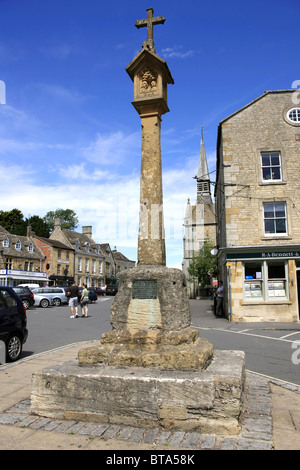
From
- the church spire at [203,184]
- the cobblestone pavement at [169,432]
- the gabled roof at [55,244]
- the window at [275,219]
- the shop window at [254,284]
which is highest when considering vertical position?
the church spire at [203,184]

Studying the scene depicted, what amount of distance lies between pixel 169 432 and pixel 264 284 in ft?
42.8

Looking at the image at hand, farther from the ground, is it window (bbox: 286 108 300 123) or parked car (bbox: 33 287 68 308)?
window (bbox: 286 108 300 123)

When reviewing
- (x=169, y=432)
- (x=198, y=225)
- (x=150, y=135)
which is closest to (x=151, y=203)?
(x=150, y=135)

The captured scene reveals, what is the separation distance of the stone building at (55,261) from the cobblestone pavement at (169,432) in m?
42.9

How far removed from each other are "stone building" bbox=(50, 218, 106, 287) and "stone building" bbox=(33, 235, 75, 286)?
2.68 metres

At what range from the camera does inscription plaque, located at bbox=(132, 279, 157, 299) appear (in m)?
5.09

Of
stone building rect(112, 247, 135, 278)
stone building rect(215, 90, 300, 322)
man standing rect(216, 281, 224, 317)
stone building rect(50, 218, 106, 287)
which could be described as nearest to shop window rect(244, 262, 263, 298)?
stone building rect(215, 90, 300, 322)

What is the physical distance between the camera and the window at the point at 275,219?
53.6ft

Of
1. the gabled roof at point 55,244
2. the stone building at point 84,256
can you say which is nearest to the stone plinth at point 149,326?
the gabled roof at point 55,244

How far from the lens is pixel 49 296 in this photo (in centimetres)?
2819

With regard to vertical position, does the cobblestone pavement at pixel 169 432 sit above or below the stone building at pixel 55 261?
below

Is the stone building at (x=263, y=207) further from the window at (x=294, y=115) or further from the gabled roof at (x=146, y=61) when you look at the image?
the gabled roof at (x=146, y=61)

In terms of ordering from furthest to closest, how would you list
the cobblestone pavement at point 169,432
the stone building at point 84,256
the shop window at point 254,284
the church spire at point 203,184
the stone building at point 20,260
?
the church spire at point 203,184, the stone building at point 84,256, the stone building at point 20,260, the shop window at point 254,284, the cobblestone pavement at point 169,432

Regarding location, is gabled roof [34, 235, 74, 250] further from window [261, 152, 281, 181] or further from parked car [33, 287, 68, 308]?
window [261, 152, 281, 181]
